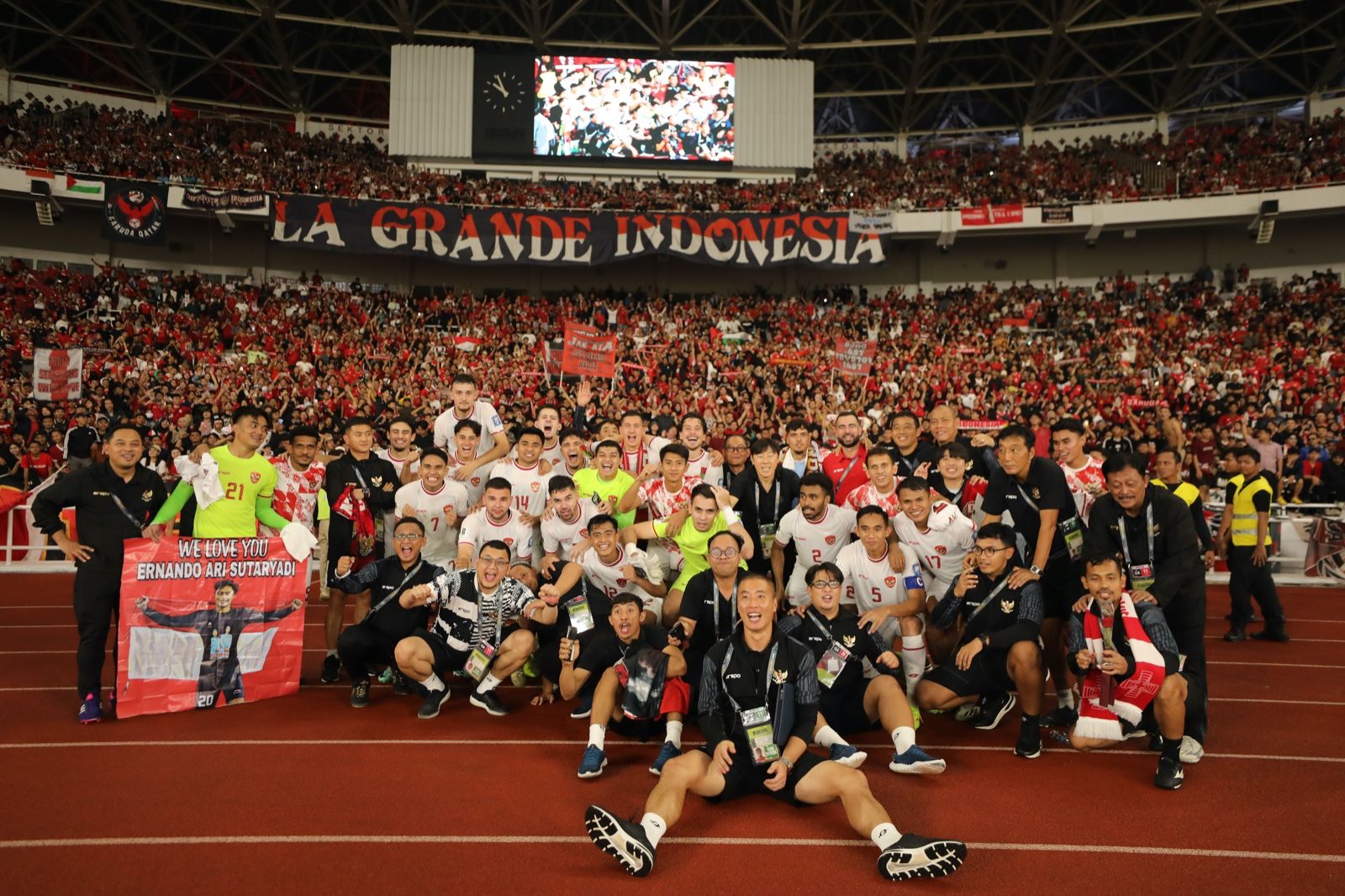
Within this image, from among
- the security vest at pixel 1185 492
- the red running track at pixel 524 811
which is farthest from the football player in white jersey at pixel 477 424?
the security vest at pixel 1185 492

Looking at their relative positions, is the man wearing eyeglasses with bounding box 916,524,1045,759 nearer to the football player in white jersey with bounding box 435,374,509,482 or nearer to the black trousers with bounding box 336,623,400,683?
the black trousers with bounding box 336,623,400,683

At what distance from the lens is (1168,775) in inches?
197

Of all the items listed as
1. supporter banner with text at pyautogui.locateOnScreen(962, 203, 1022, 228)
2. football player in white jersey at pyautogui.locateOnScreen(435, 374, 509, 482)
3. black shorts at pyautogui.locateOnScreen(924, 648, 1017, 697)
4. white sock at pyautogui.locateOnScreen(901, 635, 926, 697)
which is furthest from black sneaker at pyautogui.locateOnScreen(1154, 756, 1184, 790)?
supporter banner with text at pyautogui.locateOnScreen(962, 203, 1022, 228)

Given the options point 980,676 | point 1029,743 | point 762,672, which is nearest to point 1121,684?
point 1029,743

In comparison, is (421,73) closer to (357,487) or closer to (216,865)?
(357,487)

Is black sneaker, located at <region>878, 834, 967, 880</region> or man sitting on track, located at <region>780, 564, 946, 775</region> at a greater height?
man sitting on track, located at <region>780, 564, 946, 775</region>

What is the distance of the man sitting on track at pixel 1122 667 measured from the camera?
504cm

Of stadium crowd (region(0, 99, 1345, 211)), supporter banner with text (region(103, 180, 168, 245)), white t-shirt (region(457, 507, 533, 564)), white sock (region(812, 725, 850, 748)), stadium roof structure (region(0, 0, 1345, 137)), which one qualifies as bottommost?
white sock (region(812, 725, 850, 748))

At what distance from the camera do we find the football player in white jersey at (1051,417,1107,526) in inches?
279

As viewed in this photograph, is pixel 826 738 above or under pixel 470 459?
under

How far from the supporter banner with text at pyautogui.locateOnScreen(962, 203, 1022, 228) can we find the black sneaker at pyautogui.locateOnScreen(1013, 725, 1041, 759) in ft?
87.2

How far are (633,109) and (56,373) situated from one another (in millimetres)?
20737

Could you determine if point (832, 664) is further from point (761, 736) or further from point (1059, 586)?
point (1059, 586)

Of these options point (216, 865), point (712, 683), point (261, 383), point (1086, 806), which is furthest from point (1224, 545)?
point (261, 383)
